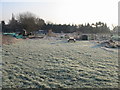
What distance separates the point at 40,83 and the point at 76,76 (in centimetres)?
105

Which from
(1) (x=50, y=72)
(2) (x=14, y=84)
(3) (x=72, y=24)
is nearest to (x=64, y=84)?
(1) (x=50, y=72)

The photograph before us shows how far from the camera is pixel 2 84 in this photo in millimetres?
2691

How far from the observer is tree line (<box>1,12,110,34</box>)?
94.5ft

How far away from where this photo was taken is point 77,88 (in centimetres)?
263

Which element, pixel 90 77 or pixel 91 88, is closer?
pixel 91 88

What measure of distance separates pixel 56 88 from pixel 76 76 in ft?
2.78

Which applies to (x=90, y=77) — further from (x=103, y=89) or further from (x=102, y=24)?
(x=102, y=24)

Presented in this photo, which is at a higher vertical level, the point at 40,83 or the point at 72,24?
the point at 72,24

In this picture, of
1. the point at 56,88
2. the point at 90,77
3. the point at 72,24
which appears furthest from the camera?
the point at 72,24

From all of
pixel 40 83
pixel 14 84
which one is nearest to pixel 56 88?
pixel 40 83

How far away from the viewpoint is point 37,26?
104 ft

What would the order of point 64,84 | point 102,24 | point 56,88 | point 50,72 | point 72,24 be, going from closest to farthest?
point 56,88 < point 64,84 < point 50,72 < point 102,24 < point 72,24

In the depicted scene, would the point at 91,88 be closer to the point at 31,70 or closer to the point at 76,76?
the point at 76,76

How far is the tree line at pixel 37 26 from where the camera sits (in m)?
28.8
